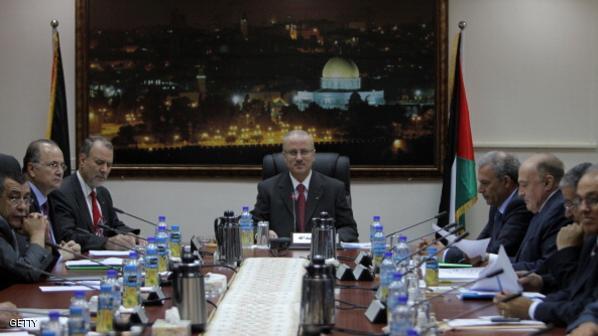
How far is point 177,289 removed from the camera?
312 cm

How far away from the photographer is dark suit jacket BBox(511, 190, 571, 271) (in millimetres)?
4254

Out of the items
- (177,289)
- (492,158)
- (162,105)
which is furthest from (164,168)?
(177,289)

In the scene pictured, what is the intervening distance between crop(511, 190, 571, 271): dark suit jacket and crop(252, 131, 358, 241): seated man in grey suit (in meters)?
1.71

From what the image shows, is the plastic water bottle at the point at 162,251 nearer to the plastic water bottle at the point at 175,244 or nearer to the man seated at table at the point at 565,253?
the plastic water bottle at the point at 175,244

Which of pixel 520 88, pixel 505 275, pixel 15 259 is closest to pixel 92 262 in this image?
pixel 15 259

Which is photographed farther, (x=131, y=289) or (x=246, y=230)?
(x=246, y=230)

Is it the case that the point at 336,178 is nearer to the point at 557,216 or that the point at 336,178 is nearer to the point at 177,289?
the point at 557,216

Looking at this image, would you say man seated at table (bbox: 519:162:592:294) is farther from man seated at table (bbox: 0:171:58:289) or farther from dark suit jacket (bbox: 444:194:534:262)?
man seated at table (bbox: 0:171:58:289)

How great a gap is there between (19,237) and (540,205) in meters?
2.44

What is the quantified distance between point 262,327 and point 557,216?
1718 millimetres

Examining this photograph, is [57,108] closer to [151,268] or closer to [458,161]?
[458,161]

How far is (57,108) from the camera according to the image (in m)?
7.16

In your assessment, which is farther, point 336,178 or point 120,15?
A: point 120,15

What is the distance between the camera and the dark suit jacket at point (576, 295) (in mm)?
3166
